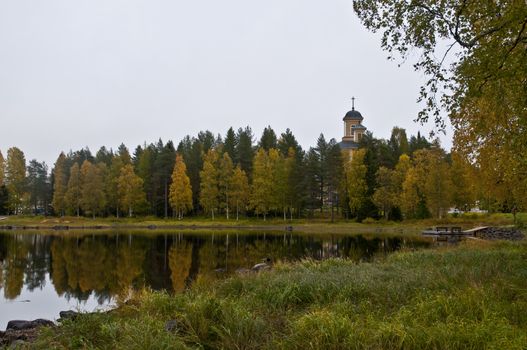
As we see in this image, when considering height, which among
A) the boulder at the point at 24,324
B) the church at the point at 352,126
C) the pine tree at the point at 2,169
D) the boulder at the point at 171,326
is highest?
the church at the point at 352,126

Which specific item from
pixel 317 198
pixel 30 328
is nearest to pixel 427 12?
pixel 30 328

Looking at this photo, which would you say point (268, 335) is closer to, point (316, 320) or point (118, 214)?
point (316, 320)

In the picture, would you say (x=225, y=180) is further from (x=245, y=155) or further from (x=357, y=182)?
(x=357, y=182)

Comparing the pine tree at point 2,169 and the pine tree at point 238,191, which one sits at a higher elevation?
the pine tree at point 2,169

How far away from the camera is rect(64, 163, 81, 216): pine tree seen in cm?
7712

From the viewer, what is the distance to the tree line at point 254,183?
62312 mm

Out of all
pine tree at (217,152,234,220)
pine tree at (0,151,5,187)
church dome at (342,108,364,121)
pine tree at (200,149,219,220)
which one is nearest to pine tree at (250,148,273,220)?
pine tree at (217,152,234,220)

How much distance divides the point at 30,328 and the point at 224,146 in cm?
7339

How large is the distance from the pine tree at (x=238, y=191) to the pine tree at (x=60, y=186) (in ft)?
100

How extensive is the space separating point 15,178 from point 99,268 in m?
68.4

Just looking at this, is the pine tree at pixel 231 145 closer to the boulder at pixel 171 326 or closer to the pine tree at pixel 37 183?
the pine tree at pixel 37 183

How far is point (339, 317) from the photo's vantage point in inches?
318

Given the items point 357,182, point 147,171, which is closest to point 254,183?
point 357,182

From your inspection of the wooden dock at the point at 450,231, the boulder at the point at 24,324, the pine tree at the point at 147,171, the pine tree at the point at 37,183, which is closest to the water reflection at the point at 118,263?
the boulder at the point at 24,324
